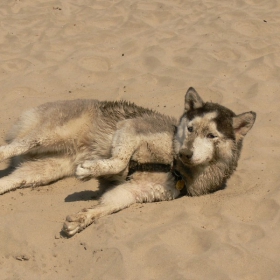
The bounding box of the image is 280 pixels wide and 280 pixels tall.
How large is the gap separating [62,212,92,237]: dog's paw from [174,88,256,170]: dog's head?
1.03 m

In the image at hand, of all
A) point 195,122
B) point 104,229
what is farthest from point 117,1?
point 104,229

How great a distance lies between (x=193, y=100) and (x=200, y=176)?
75 centimetres

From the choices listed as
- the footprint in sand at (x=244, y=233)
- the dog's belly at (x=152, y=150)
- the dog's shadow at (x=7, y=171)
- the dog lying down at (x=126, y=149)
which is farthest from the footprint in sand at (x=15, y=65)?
the footprint in sand at (x=244, y=233)

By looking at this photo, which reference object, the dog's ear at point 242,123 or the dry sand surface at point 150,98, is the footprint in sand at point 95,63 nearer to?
the dry sand surface at point 150,98

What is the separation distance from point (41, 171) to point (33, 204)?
55 cm

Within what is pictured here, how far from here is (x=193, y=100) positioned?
4.89m

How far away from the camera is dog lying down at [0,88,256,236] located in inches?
180

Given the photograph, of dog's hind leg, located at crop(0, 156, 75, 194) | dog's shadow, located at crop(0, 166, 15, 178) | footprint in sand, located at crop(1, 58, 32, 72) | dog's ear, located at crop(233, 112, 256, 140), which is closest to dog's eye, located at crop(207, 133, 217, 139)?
dog's ear, located at crop(233, 112, 256, 140)

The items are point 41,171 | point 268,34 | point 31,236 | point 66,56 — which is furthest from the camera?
point 268,34

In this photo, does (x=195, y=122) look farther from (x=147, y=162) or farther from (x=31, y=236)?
(x=31, y=236)

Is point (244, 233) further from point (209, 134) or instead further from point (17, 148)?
point (17, 148)

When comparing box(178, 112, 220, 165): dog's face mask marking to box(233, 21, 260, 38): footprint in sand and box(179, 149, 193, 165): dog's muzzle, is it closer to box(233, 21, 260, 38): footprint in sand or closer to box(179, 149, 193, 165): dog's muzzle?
box(179, 149, 193, 165): dog's muzzle

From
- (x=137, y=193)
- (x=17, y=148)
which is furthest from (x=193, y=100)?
(x=17, y=148)

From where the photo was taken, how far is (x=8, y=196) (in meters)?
4.80
